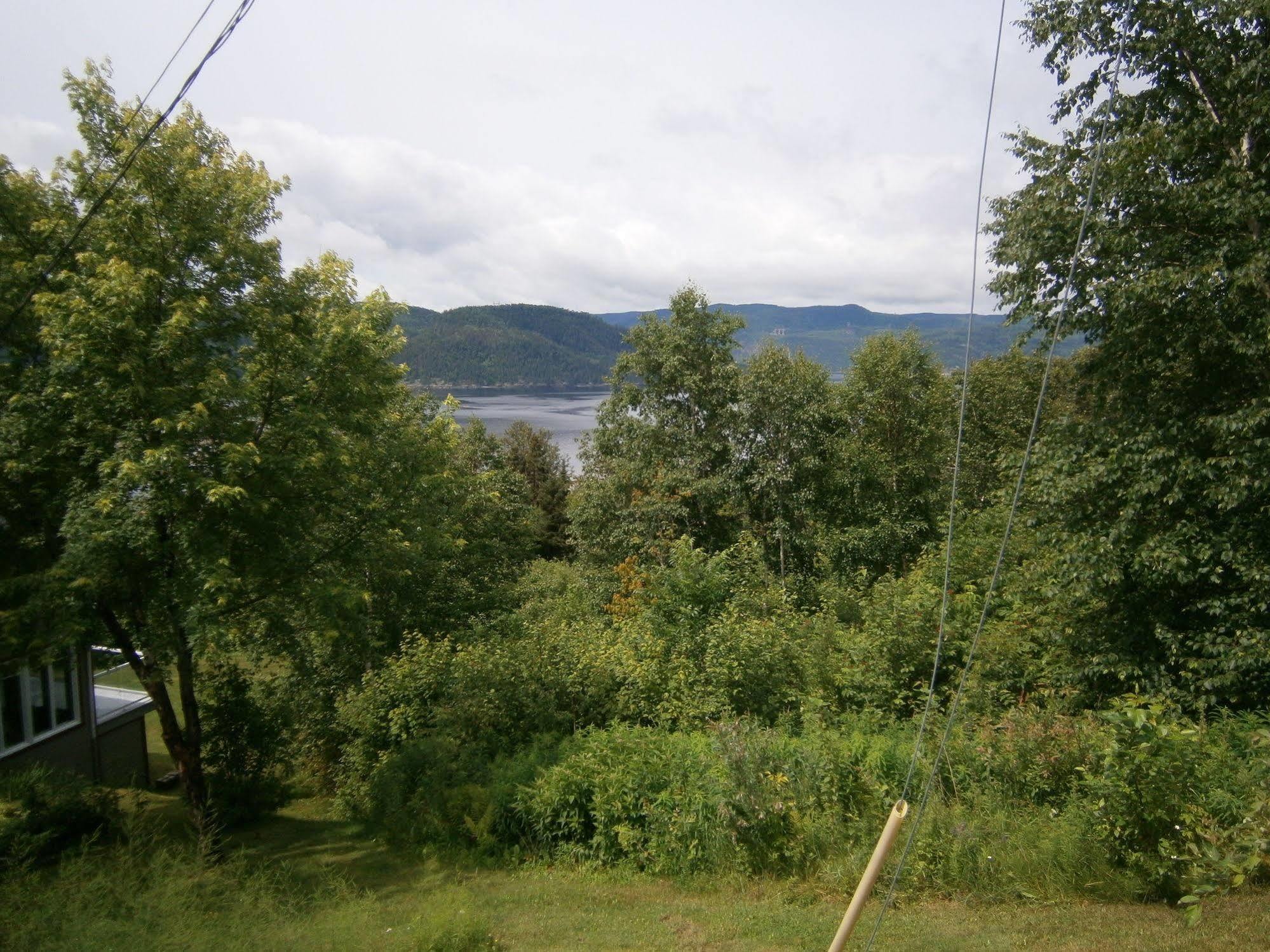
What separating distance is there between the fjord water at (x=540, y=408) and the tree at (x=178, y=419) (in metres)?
37.0

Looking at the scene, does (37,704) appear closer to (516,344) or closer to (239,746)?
(239,746)

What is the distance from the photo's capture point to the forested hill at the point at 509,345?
338ft

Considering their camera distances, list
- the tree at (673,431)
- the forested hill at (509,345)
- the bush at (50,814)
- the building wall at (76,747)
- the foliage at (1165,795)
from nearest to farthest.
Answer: the foliage at (1165,795), the bush at (50,814), the building wall at (76,747), the tree at (673,431), the forested hill at (509,345)

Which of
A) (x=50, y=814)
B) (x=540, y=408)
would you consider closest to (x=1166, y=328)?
(x=50, y=814)

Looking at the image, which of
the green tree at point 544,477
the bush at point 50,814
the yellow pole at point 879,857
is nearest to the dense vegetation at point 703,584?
the bush at point 50,814

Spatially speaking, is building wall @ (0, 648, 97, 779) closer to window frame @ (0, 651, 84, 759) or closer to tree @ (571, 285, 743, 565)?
window frame @ (0, 651, 84, 759)

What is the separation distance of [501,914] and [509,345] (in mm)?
120005

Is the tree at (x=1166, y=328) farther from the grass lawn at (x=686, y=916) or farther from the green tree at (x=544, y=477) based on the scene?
the green tree at (x=544, y=477)

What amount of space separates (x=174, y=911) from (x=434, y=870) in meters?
3.73

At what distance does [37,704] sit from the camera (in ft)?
40.4

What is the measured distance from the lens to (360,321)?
10.9 m

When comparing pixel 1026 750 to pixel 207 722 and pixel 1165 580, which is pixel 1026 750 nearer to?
pixel 1165 580

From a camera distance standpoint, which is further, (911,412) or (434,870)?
(911,412)

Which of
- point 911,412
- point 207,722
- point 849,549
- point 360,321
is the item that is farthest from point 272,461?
point 911,412
